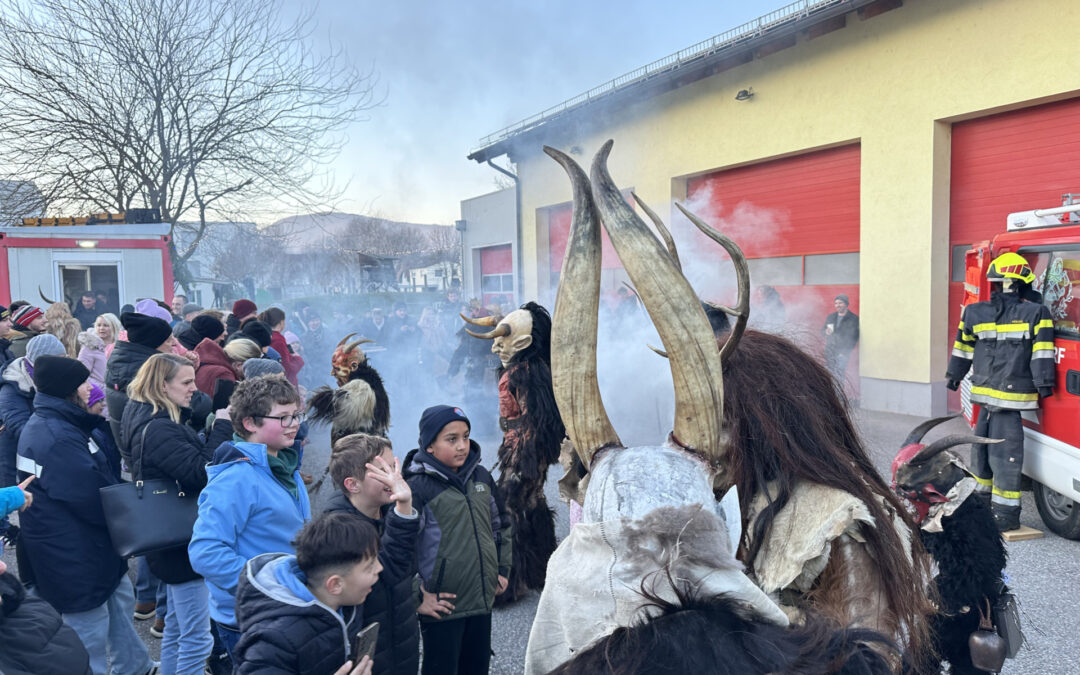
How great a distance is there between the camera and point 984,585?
238cm

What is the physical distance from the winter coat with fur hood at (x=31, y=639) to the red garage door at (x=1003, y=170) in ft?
34.2

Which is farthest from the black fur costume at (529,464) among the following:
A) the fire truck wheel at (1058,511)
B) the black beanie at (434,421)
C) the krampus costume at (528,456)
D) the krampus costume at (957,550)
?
the fire truck wheel at (1058,511)

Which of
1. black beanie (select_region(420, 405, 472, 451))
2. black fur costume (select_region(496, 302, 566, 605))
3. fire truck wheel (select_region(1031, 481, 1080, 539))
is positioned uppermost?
black beanie (select_region(420, 405, 472, 451))

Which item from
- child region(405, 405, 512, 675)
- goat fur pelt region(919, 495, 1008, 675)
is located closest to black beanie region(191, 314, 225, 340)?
child region(405, 405, 512, 675)

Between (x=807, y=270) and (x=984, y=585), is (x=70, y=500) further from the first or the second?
(x=807, y=270)

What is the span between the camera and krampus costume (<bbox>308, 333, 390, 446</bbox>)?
4926 millimetres

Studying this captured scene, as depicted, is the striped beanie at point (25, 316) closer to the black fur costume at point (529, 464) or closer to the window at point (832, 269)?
the black fur costume at point (529, 464)

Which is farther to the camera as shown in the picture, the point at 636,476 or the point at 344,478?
the point at 344,478

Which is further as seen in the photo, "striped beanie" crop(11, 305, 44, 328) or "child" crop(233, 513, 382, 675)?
"striped beanie" crop(11, 305, 44, 328)

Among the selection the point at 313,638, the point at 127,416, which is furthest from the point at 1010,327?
the point at 127,416

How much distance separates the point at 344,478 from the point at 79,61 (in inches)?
575

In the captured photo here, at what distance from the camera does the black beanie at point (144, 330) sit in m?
4.23

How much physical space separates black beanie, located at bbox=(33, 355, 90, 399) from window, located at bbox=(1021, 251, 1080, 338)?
22.2 feet

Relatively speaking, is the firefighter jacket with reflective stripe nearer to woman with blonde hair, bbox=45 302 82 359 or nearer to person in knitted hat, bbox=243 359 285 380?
person in knitted hat, bbox=243 359 285 380
